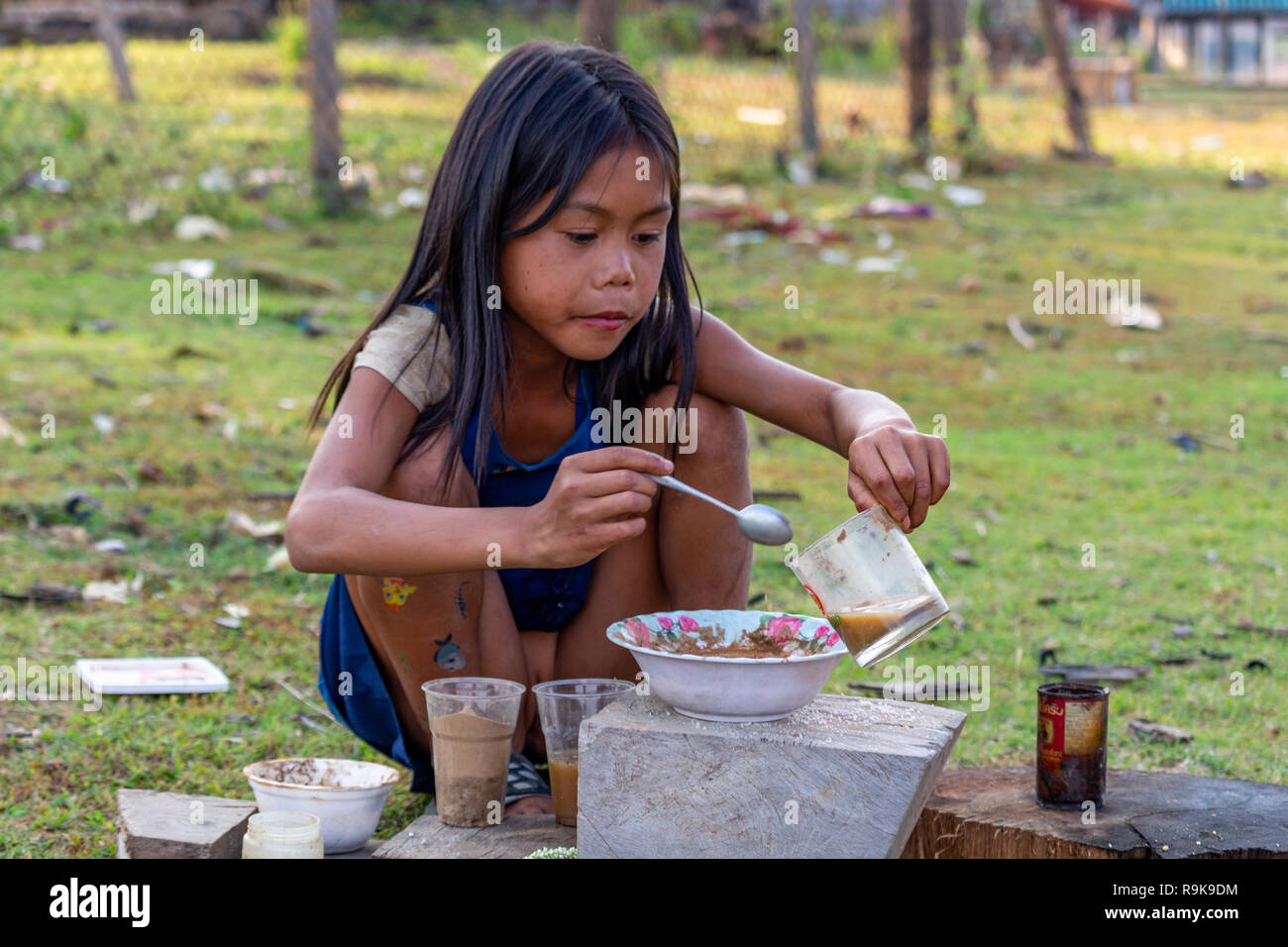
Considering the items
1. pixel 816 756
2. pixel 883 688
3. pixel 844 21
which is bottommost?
pixel 883 688

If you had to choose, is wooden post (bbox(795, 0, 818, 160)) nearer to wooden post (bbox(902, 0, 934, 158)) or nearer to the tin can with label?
wooden post (bbox(902, 0, 934, 158))

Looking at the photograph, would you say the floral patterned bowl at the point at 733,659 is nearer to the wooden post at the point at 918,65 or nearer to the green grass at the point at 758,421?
the green grass at the point at 758,421

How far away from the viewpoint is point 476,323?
2.63 metres

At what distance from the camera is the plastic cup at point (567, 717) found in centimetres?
261

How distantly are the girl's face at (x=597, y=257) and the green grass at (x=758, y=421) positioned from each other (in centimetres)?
106

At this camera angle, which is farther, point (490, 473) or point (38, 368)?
point (38, 368)

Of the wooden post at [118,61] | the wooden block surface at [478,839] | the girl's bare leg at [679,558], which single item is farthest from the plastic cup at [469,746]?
the wooden post at [118,61]

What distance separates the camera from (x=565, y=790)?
261 centimetres

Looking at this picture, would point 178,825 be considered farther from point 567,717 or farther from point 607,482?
point 607,482

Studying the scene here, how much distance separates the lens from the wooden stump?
7.85 feet

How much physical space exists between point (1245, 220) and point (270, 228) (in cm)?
688

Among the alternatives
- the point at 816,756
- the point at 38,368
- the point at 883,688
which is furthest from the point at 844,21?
the point at 816,756

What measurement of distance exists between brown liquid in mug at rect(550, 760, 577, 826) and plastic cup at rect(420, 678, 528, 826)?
10 cm
